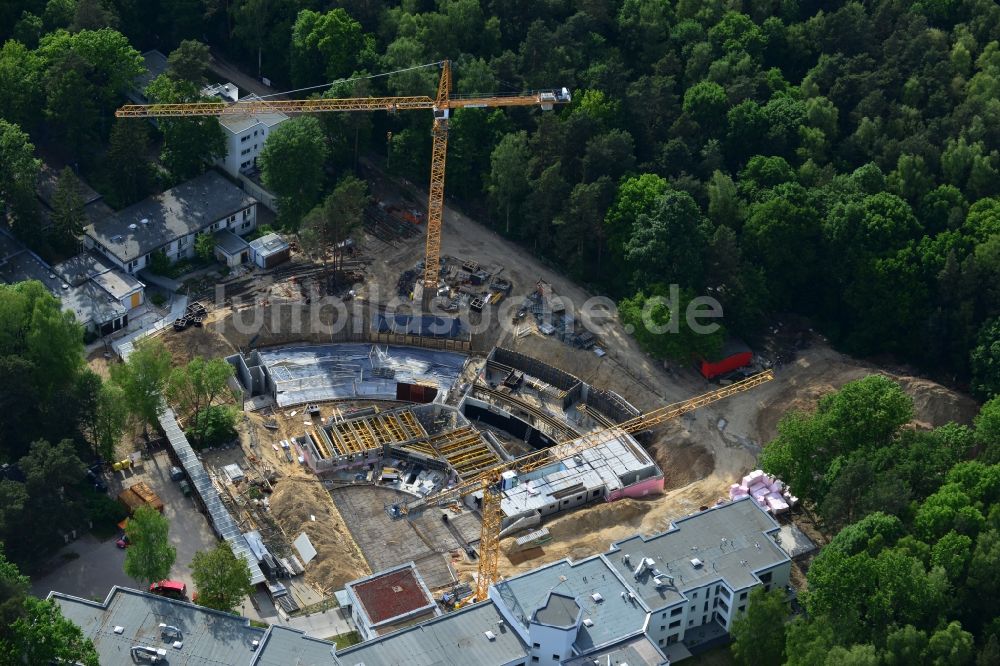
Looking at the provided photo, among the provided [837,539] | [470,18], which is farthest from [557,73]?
[837,539]

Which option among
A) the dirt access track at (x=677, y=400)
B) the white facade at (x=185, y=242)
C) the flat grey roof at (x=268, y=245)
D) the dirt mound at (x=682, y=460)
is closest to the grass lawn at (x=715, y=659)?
the dirt access track at (x=677, y=400)

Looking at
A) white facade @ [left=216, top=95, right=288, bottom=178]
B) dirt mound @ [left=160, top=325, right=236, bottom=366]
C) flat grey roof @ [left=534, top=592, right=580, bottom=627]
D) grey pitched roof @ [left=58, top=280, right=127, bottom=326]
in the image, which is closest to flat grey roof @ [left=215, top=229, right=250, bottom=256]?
white facade @ [left=216, top=95, right=288, bottom=178]

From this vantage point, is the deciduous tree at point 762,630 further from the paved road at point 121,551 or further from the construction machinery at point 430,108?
the construction machinery at point 430,108

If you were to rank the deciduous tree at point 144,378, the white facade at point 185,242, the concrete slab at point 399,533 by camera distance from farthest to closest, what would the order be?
the white facade at point 185,242 < the deciduous tree at point 144,378 < the concrete slab at point 399,533

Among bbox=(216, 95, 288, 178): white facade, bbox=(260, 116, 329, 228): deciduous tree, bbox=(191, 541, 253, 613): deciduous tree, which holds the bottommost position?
bbox=(191, 541, 253, 613): deciduous tree

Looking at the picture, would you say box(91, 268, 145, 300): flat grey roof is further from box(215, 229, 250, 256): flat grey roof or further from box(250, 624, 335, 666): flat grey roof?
box(250, 624, 335, 666): flat grey roof

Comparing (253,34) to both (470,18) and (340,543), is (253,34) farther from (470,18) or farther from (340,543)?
(340,543)
